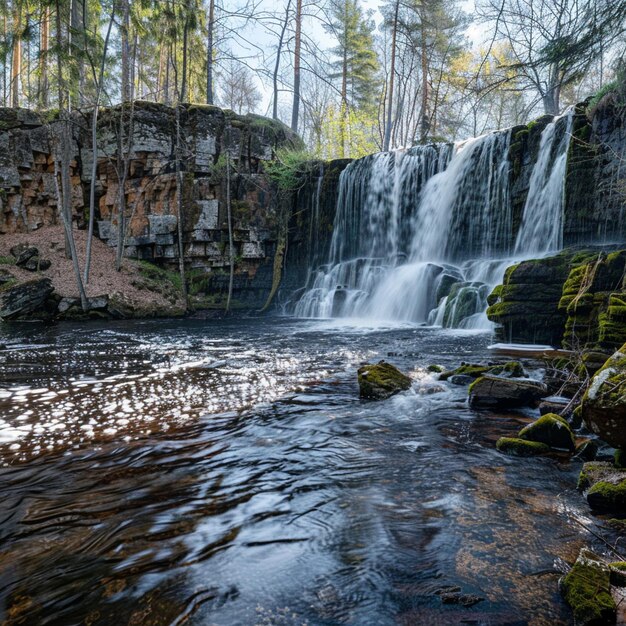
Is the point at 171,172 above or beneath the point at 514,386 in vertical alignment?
above

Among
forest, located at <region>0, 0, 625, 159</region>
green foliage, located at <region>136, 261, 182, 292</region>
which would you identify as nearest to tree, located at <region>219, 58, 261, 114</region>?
forest, located at <region>0, 0, 625, 159</region>

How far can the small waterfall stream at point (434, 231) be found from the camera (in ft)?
42.3

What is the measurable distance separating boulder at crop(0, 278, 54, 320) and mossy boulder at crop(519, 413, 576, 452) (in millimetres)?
14880

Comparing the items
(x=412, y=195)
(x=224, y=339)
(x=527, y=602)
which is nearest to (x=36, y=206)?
(x=224, y=339)

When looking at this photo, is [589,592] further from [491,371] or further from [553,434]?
[491,371]

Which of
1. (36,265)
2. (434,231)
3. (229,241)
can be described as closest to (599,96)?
(434,231)

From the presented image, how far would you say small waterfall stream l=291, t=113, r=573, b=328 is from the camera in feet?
42.3

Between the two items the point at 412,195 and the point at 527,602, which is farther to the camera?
the point at 412,195

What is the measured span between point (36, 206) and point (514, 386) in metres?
21.9

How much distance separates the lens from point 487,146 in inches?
600

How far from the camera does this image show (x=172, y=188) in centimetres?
1919

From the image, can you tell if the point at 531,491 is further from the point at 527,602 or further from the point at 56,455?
the point at 56,455

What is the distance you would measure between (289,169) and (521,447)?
17808mm

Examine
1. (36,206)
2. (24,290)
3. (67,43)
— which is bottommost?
(24,290)
